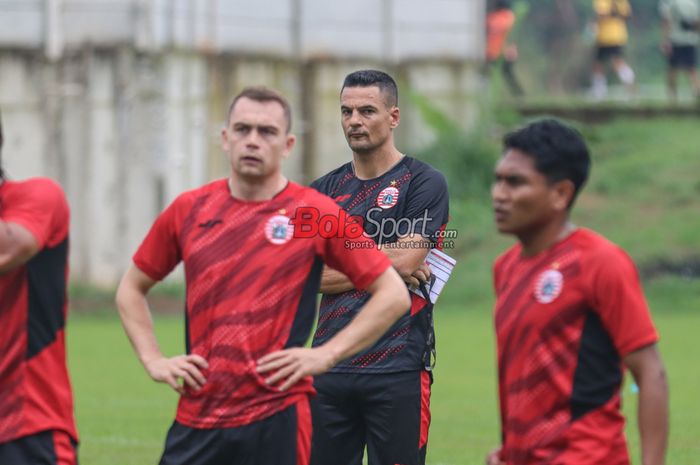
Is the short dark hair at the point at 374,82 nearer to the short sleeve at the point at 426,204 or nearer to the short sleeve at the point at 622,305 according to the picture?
the short sleeve at the point at 426,204

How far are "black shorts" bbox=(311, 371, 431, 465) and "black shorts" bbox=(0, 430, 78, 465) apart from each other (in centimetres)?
243

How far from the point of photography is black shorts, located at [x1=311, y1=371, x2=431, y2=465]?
836cm

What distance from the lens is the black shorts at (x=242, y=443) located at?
6387 millimetres

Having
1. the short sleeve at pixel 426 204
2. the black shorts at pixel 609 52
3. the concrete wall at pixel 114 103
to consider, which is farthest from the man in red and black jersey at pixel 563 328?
the black shorts at pixel 609 52

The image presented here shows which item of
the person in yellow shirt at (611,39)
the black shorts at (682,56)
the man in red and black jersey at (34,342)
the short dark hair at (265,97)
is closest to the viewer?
the man in red and black jersey at (34,342)

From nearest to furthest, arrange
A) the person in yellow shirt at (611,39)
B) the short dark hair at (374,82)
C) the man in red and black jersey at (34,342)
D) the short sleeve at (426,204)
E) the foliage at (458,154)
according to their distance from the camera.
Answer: the man in red and black jersey at (34,342) → the short sleeve at (426,204) → the short dark hair at (374,82) → the foliage at (458,154) → the person in yellow shirt at (611,39)

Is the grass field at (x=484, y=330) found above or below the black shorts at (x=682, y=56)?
below

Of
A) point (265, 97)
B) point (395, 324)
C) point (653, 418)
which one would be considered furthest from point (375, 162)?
point (653, 418)

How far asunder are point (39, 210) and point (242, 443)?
52.4 inches

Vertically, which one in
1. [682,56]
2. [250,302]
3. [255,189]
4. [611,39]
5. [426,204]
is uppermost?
[611,39]

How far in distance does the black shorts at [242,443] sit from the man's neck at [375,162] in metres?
2.44

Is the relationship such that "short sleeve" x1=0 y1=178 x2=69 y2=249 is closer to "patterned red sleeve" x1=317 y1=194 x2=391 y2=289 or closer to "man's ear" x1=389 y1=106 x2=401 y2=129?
"patterned red sleeve" x1=317 y1=194 x2=391 y2=289

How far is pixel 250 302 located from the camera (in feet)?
20.8

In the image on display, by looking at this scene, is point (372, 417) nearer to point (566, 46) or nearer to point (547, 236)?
point (547, 236)
